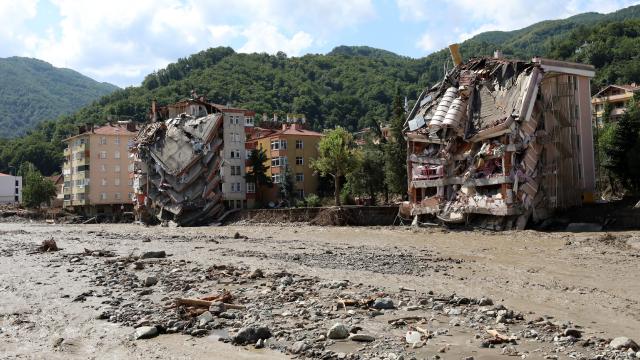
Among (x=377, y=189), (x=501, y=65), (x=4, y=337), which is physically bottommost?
(x=4, y=337)

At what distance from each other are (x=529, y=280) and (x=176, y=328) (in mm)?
14211

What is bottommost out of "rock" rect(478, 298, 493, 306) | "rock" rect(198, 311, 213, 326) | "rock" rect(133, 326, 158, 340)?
"rock" rect(133, 326, 158, 340)

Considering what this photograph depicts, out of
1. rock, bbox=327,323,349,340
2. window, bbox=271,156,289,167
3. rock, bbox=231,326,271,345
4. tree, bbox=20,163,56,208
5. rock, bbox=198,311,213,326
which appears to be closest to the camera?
rock, bbox=327,323,349,340

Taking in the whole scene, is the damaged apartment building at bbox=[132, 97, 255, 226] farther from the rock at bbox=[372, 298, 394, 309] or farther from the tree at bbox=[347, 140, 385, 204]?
the rock at bbox=[372, 298, 394, 309]

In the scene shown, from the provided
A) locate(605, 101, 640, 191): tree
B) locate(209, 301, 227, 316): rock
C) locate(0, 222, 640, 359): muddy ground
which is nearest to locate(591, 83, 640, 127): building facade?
locate(605, 101, 640, 191): tree

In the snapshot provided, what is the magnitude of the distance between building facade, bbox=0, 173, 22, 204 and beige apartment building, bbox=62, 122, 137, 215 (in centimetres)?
7053

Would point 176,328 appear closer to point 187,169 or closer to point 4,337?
point 4,337

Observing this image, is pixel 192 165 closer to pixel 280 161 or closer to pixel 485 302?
pixel 280 161

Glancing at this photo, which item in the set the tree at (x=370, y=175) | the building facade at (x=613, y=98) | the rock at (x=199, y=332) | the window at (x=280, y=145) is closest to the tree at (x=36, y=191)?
the window at (x=280, y=145)

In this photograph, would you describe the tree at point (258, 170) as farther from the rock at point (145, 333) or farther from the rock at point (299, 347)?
the rock at point (299, 347)

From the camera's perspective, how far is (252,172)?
9925 centimetres

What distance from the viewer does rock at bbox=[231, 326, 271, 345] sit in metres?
14.9

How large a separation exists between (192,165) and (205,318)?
78.1 meters

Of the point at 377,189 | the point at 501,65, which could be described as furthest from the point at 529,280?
the point at 377,189
